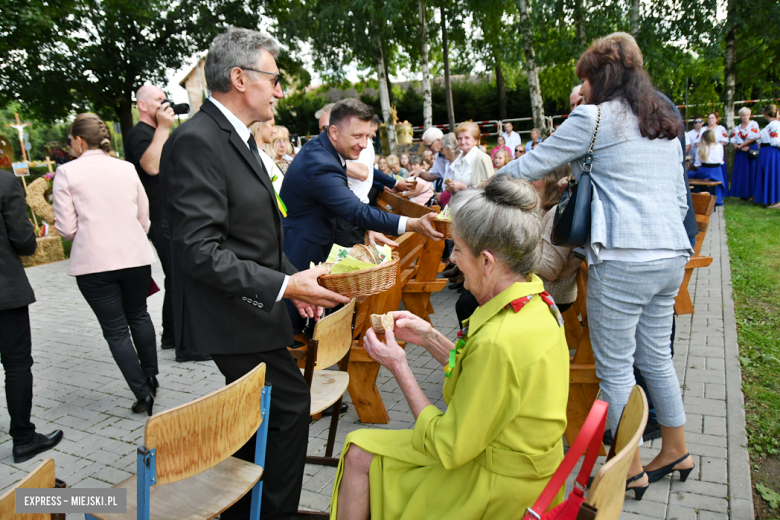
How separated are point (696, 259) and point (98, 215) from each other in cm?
460

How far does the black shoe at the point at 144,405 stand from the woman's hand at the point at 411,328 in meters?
2.79

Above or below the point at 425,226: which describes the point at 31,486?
below

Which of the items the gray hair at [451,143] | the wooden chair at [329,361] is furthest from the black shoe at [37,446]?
the gray hair at [451,143]

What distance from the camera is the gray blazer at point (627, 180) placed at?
2.50m

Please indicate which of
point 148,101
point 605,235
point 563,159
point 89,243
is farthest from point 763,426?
point 148,101

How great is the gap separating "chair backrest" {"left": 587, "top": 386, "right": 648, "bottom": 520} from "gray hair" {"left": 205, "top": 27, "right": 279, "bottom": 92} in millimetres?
1859

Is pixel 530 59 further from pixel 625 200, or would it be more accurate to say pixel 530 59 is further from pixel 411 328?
pixel 411 328

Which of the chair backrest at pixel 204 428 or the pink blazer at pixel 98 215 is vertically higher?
the pink blazer at pixel 98 215

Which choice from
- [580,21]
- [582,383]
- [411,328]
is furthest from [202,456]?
A: [580,21]

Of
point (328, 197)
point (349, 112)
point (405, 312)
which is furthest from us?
point (349, 112)

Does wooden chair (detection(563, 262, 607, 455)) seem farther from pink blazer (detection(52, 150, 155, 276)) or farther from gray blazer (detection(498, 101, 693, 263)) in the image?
pink blazer (detection(52, 150, 155, 276))

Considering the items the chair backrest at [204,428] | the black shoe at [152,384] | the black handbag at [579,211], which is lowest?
the black shoe at [152,384]

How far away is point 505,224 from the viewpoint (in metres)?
1.87

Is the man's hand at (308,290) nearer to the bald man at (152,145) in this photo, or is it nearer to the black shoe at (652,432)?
the black shoe at (652,432)
